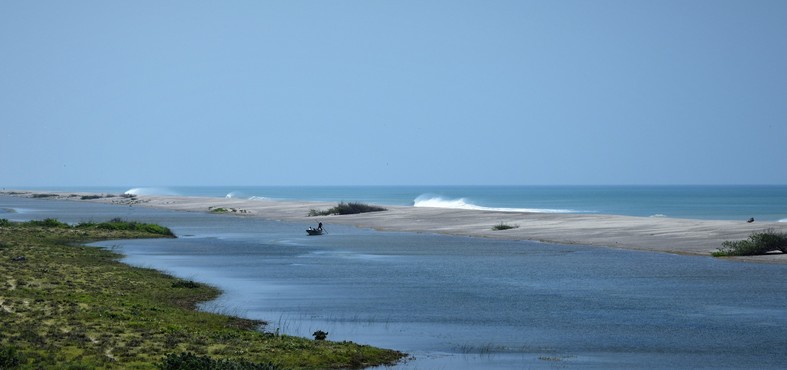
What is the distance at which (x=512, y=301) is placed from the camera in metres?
33.4

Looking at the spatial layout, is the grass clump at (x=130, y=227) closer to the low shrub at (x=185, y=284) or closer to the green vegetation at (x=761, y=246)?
the low shrub at (x=185, y=284)

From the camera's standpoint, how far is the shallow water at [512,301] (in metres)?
23.5

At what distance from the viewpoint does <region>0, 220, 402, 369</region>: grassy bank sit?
20188 millimetres

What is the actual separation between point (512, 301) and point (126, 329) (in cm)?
1427

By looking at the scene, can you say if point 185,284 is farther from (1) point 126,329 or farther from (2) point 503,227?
(2) point 503,227

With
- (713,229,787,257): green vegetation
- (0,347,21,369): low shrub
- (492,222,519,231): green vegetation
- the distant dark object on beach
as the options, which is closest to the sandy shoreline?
(492,222,519,231): green vegetation

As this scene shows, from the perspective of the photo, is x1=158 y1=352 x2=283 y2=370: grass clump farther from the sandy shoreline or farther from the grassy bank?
the sandy shoreline

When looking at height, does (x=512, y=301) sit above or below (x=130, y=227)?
below

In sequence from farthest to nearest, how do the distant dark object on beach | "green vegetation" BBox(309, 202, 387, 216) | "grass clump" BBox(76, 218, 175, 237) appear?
"green vegetation" BBox(309, 202, 387, 216) < "grass clump" BBox(76, 218, 175, 237) < the distant dark object on beach

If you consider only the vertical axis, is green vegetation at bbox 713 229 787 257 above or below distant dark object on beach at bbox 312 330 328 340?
above

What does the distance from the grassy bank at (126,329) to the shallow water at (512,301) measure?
1.51 metres

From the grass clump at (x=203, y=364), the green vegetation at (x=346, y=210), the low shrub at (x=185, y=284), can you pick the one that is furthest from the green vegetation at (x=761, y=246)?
the green vegetation at (x=346, y=210)

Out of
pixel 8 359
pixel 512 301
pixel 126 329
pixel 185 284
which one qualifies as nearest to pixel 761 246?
pixel 512 301

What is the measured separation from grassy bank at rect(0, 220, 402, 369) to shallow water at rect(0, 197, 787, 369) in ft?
4.94
